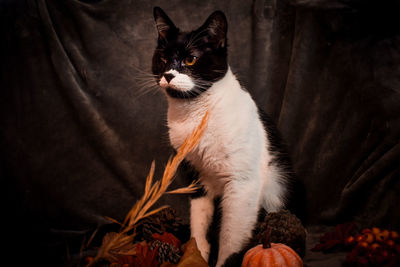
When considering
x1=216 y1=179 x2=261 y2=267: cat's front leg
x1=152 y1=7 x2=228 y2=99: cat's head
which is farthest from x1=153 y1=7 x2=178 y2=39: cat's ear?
x1=216 y1=179 x2=261 y2=267: cat's front leg

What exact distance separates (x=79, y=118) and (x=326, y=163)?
1313mm

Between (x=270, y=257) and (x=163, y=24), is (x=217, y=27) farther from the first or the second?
(x=270, y=257)

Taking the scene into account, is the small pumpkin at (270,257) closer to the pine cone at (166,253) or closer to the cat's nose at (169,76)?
the pine cone at (166,253)

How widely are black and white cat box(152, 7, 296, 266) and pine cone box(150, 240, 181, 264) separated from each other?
A: 0.64 feet

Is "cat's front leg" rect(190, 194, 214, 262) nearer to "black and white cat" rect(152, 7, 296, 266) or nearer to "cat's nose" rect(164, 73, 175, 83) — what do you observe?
"black and white cat" rect(152, 7, 296, 266)

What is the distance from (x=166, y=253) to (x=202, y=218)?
29cm

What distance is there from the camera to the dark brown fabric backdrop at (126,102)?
151cm

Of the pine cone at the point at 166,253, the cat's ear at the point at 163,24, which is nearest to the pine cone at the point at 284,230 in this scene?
the pine cone at the point at 166,253

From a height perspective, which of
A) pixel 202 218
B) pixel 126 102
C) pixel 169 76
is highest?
pixel 169 76

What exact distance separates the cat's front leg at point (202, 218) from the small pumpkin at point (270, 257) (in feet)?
0.94

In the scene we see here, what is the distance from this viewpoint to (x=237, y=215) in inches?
46.4

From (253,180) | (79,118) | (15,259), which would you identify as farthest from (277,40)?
(15,259)

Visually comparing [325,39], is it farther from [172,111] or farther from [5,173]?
[5,173]

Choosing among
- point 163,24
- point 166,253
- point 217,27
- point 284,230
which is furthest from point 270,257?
point 163,24
